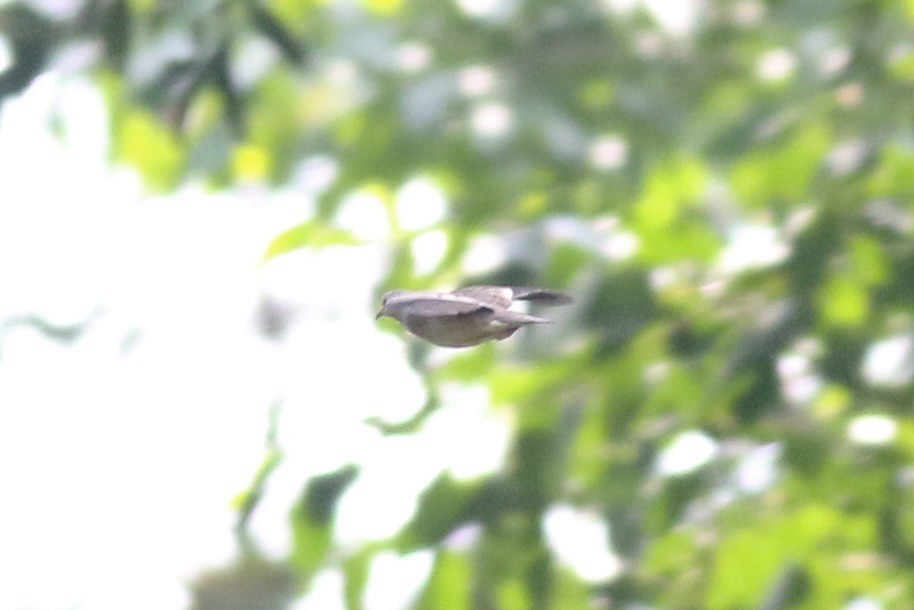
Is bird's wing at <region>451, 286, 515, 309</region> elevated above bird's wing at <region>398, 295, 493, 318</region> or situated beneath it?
elevated above

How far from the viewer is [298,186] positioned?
Result: 1839 mm

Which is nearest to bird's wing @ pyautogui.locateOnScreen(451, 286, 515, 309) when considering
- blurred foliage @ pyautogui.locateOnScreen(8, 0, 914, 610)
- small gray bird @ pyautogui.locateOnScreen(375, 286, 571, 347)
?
small gray bird @ pyautogui.locateOnScreen(375, 286, 571, 347)

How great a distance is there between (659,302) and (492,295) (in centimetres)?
78

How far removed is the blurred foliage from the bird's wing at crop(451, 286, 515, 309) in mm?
438

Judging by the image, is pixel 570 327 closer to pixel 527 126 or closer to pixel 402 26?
pixel 527 126

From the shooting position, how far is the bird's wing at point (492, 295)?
49 centimetres

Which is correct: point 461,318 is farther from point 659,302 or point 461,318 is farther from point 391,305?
point 659,302

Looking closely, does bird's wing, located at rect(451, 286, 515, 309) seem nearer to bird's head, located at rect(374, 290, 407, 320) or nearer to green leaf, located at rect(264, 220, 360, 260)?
bird's head, located at rect(374, 290, 407, 320)

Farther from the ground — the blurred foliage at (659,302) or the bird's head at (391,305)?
the blurred foliage at (659,302)

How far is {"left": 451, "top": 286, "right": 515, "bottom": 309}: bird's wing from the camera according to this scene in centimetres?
49

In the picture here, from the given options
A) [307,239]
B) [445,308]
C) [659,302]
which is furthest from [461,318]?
[659,302]

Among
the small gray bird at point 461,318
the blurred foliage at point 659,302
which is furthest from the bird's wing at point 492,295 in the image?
the blurred foliage at point 659,302

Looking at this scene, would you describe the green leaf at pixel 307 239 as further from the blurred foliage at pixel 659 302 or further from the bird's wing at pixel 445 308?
the bird's wing at pixel 445 308

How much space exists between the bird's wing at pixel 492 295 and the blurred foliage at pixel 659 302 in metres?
0.44
